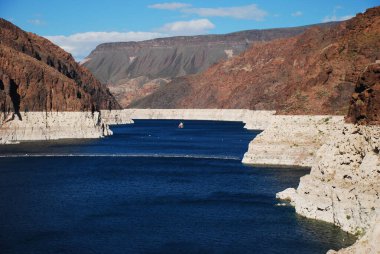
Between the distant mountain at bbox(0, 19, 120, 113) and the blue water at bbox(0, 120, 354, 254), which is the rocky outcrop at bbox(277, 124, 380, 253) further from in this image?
the distant mountain at bbox(0, 19, 120, 113)

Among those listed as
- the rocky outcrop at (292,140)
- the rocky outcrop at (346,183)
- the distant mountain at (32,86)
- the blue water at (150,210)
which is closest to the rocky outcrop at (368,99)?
the rocky outcrop at (346,183)

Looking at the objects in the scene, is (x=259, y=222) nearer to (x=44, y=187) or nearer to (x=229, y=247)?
(x=229, y=247)

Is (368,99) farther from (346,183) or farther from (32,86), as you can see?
(32,86)

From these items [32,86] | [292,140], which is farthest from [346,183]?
[32,86]

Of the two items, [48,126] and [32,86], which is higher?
[32,86]

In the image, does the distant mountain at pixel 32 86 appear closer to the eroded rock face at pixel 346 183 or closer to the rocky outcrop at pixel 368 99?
the eroded rock face at pixel 346 183

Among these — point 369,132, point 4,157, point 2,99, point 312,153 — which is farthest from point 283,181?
point 2,99
